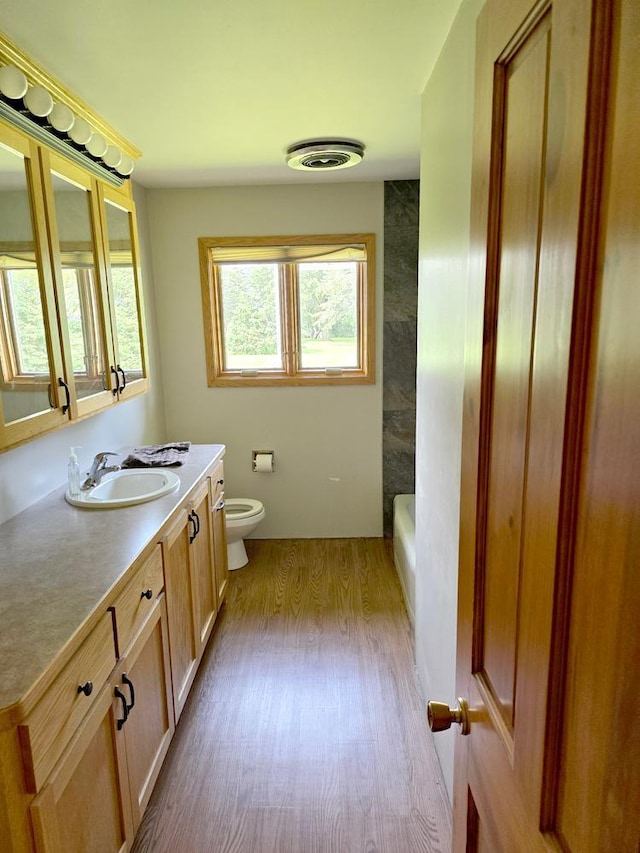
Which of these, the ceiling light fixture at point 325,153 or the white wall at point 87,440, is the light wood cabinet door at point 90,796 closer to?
the white wall at point 87,440

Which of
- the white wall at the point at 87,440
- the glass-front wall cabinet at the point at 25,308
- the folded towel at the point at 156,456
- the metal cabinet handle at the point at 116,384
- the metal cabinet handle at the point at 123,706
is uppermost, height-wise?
the glass-front wall cabinet at the point at 25,308

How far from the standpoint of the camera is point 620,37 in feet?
1.43

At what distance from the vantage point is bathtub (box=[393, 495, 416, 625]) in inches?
109

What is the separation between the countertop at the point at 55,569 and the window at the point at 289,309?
61.8 inches

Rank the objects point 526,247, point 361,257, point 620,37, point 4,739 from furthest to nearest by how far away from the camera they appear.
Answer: point 361,257
point 4,739
point 526,247
point 620,37

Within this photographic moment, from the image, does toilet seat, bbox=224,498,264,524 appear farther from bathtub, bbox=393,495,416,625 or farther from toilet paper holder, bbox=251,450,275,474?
bathtub, bbox=393,495,416,625

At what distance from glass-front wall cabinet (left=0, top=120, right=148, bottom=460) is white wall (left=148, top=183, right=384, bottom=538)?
3.34 ft

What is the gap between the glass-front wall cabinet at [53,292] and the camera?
1.66 metres

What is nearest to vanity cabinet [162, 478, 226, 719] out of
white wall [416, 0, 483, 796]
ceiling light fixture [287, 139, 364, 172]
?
white wall [416, 0, 483, 796]

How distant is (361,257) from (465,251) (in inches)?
85.6

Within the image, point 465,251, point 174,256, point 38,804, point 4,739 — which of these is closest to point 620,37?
point 465,251

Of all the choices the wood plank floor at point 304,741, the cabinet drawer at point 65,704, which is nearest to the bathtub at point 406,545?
the wood plank floor at point 304,741

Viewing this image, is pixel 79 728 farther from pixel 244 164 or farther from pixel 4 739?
pixel 244 164

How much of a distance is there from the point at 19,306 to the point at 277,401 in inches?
81.4
